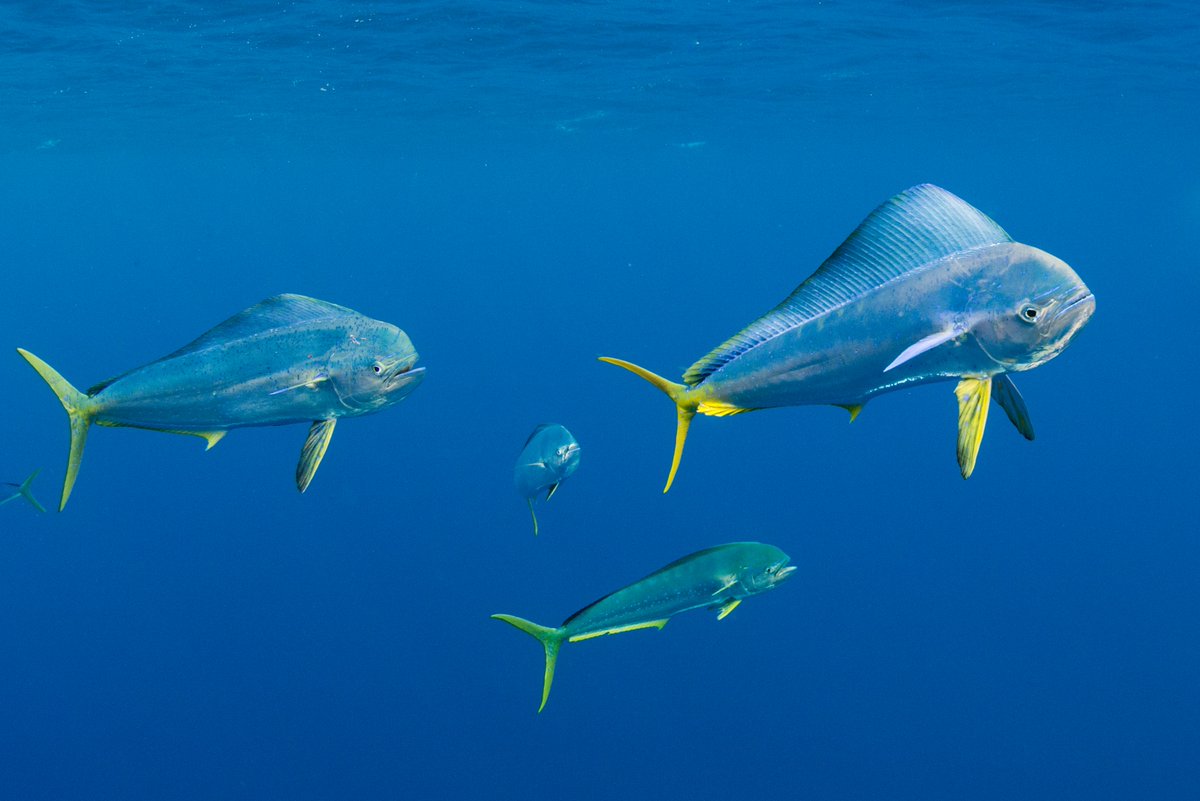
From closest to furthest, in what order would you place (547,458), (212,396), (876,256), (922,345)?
1. (922,345)
2. (876,256)
3. (212,396)
4. (547,458)

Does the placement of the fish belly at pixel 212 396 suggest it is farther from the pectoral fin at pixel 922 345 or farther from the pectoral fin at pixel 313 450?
the pectoral fin at pixel 922 345

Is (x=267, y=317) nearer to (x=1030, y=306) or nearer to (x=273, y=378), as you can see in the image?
(x=273, y=378)

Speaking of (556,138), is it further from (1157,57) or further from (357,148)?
(1157,57)

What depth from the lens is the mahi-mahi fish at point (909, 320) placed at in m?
2.42

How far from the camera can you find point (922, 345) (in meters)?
2.39

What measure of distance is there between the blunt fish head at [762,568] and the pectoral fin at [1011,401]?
1.83 metres

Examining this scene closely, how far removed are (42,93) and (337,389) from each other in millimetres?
24135

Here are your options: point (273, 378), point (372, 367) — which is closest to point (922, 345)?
point (372, 367)

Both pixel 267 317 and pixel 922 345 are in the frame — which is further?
pixel 267 317

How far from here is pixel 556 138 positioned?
123ft

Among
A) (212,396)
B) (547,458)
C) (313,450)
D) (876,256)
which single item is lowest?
(547,458)

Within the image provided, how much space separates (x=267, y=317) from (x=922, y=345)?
260 centimetres

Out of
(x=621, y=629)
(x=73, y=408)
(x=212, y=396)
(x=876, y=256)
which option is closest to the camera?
(x=876, y=256)

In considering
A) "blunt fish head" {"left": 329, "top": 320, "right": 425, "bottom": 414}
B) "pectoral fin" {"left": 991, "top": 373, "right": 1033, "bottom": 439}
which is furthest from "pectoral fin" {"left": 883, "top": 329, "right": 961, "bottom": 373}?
"blunt fish head" {"left": 329, "top": 320, "right": 425, "bottom": 414}
